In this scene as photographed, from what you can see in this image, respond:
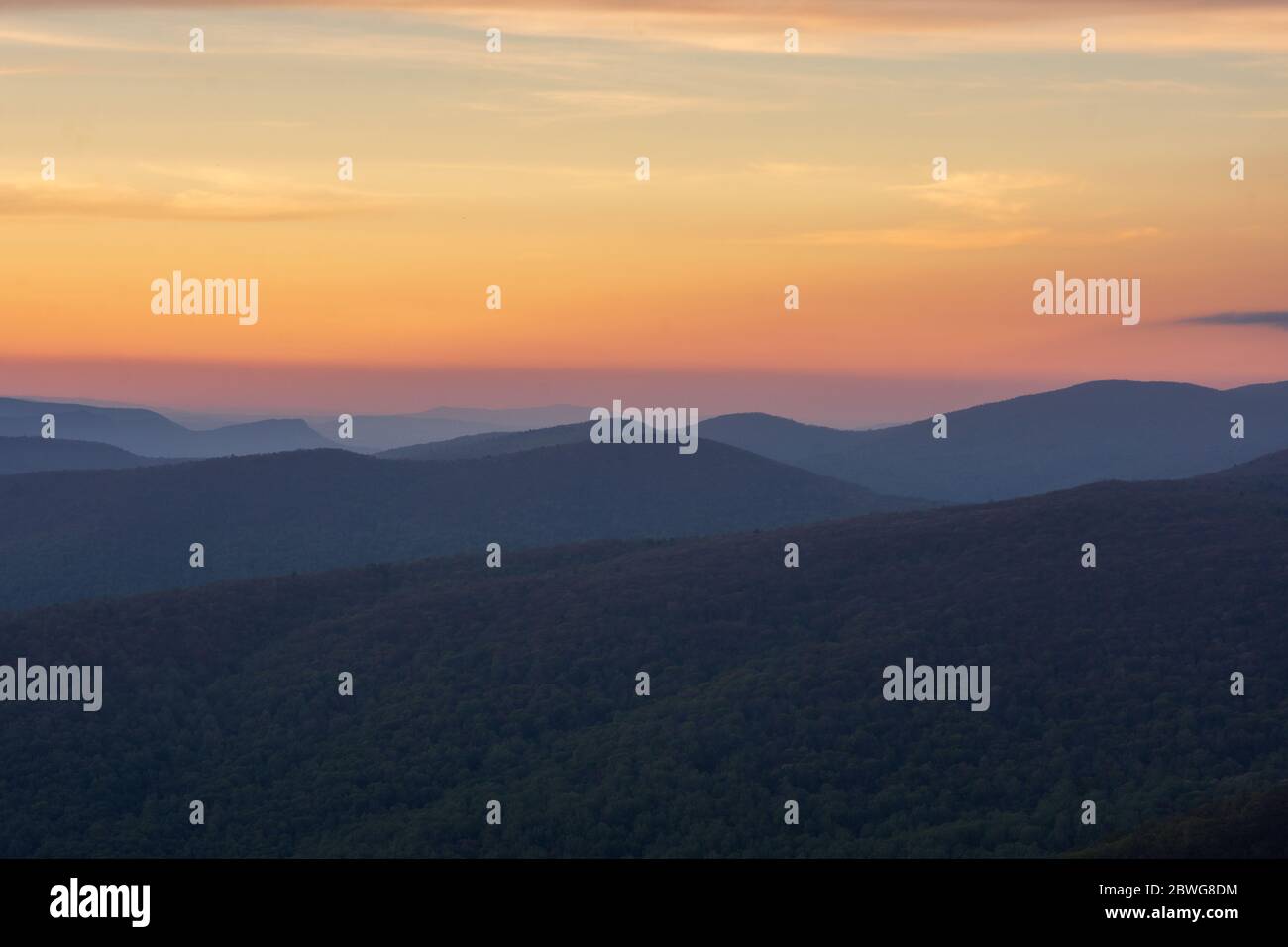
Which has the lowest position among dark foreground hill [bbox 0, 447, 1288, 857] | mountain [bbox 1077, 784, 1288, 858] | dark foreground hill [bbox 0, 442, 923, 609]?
mountain [bbox 1077, 784, 1288, 858]

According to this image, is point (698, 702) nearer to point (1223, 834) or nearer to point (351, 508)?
point (1223, 834)

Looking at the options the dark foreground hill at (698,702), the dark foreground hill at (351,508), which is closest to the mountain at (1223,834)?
the dark foreground hill at (698,702)

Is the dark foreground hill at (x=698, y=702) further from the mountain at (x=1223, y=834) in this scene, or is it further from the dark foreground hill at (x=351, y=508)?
the dark foreground hill at (x=351, y=508)

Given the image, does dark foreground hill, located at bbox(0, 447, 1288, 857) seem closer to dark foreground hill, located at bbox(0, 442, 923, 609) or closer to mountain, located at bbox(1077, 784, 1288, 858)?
mountain, located at bbox(1077, 784, 1288, 858)

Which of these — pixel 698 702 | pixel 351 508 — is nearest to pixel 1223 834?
pixel 698 702

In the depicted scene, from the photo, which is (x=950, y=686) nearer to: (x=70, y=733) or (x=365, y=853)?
(x=365, y=853)

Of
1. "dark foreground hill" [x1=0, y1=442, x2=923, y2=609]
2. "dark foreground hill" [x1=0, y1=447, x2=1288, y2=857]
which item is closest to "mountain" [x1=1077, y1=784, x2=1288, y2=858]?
"dark foreground hill" [x1=0, y1=447, x2=1288, y2=857]
